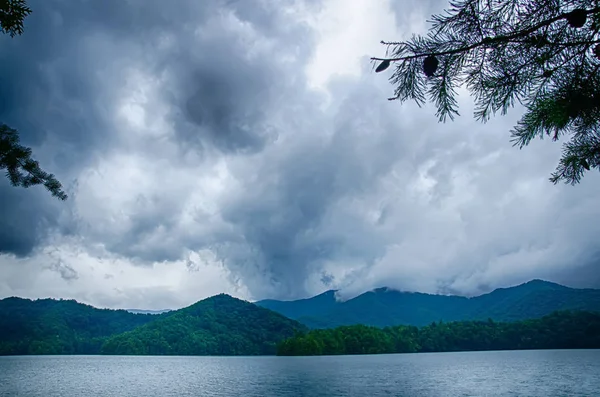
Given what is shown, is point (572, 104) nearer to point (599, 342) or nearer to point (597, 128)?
point (597, 128)

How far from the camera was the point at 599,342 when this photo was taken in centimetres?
19675

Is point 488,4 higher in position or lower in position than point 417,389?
higher

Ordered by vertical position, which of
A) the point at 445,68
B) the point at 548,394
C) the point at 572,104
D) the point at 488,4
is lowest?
the point at 548,394

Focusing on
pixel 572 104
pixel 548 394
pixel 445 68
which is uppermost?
pixel 445 68

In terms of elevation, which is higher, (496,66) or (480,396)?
(496,66)

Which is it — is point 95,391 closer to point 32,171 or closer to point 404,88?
point 32,171

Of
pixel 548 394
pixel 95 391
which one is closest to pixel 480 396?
pixel 548 394

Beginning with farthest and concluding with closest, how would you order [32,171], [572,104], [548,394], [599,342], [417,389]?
[599,342] < [417,389] < [548,394] < [32,171] < [572,104]

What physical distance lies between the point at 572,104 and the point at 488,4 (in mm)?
1564

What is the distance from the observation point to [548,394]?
62.8 meters

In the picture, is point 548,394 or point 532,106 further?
point 548,394

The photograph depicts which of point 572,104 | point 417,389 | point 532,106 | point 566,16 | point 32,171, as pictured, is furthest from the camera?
point 417,389

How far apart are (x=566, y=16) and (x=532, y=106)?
5.97 feet

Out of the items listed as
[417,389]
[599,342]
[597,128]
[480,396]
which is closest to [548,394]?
[480,396]
